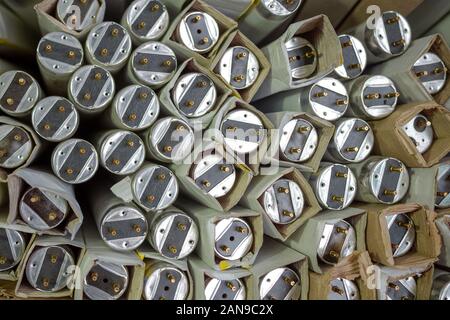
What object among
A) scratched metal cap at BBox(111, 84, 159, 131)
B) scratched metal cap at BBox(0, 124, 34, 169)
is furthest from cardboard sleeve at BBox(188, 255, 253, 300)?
scratched metal cap at BBox(0, 124, 34, 169)

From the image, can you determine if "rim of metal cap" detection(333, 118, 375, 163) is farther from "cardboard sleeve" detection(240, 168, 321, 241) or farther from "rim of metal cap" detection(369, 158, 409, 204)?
"cardboard sleeve" detection(240, 168, 321, 241)

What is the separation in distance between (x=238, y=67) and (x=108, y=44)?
348mm

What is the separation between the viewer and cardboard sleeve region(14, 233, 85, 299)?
115 centimetres

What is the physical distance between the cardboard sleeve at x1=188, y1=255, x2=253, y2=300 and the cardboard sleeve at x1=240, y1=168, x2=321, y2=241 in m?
0.14

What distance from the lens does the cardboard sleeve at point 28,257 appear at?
115cm

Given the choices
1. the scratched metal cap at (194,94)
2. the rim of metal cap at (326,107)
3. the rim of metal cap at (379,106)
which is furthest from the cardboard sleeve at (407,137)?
the scratched metal cap at (194,94)

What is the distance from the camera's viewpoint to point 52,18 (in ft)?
3.90

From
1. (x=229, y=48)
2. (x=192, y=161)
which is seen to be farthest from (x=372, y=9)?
(x=192, y=161)

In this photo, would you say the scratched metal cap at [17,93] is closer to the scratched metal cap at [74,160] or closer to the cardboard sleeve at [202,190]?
the scratched metal cap at [74,160]

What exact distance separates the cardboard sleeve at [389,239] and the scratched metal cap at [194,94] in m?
0.54

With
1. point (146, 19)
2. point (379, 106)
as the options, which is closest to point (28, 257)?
point (146, 19)

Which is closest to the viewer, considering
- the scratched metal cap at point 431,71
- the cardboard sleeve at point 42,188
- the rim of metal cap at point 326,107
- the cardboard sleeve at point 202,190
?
the cardboard sleeve at point 42,188

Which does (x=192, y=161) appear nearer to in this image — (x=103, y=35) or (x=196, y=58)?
(x=196, y=58)

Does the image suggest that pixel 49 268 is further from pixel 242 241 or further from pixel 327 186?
pixel 327 186
